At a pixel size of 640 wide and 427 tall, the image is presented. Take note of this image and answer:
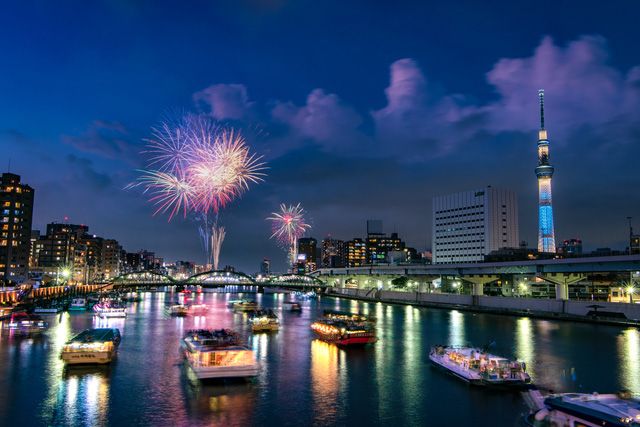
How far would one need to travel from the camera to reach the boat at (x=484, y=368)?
35.8m

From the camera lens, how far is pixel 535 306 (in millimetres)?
93938

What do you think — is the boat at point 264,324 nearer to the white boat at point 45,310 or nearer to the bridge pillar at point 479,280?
the white boat at point 45,310

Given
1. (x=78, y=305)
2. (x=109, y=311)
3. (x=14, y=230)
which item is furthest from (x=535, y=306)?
(x=14, y=230)

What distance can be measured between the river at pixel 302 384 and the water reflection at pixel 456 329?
595 mm

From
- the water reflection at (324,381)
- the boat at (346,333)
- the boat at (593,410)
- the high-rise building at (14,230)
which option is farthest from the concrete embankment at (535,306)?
the high-rise building at (14,230)

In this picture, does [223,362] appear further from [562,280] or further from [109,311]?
[562,280]

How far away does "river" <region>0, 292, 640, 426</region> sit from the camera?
97.9ft

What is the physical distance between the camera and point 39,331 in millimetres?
65875

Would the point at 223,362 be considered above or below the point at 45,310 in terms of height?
above

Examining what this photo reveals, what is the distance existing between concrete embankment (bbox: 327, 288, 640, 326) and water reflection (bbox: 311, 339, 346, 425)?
4621 centimetres

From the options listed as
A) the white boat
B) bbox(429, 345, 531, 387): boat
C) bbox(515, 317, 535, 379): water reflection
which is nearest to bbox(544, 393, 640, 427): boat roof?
bbox(429, 345, 531, 387): boat

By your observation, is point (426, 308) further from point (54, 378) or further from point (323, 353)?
point (54, 378)

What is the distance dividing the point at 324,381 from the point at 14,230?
13544 cm

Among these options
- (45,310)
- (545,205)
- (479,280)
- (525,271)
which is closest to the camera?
(45,310)
